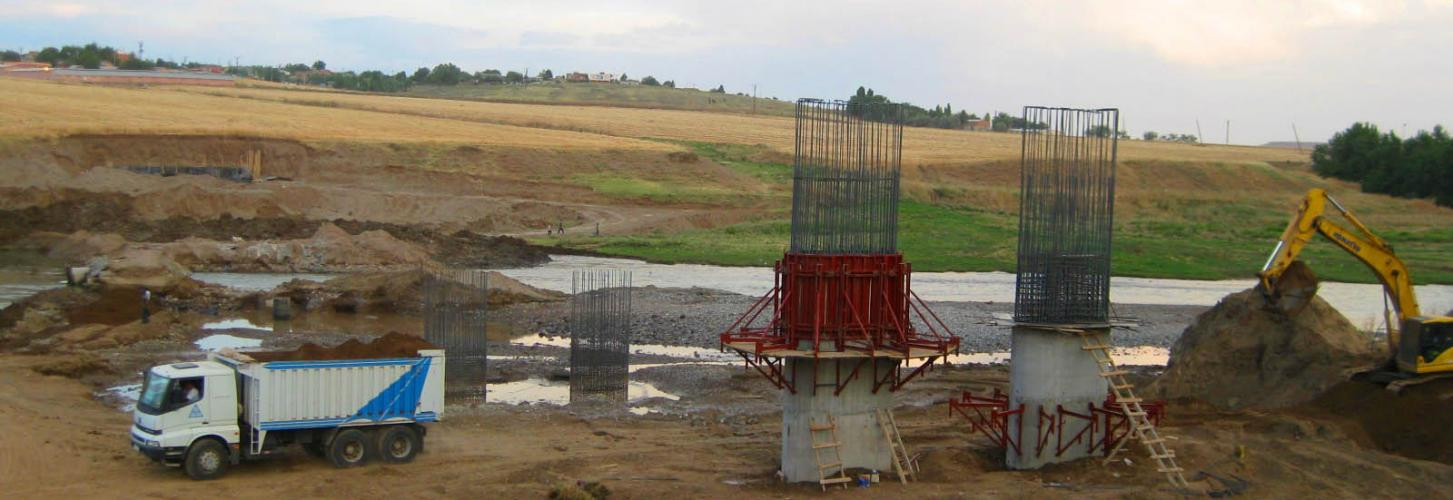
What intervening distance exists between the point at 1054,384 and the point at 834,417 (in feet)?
11.1

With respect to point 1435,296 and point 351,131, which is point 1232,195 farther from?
point 351,131

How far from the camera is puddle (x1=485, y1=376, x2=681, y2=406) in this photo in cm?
2767

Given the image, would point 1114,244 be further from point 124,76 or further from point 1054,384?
point 124,76

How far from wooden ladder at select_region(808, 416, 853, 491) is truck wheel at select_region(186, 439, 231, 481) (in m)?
8.25

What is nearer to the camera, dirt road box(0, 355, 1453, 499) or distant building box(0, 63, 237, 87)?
dirt road box(0, 355, 1453, 499)

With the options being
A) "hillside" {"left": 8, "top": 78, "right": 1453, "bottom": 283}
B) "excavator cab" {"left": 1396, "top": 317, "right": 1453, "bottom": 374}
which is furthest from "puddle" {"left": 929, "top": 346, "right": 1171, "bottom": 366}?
"hillside" {"left": 8, "top": 78, "right": 1453, "bottom": 283}

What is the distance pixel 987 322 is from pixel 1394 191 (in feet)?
197

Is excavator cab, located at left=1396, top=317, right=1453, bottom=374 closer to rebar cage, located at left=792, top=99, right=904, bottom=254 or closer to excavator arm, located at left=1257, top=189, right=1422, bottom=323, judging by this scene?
excavator arm, located at left=1257, top=189, right=1422, bottom=323

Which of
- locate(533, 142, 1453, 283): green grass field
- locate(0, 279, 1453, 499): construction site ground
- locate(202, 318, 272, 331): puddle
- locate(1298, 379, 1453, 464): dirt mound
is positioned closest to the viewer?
locate(0, 279, 1453, 499): construction site ground

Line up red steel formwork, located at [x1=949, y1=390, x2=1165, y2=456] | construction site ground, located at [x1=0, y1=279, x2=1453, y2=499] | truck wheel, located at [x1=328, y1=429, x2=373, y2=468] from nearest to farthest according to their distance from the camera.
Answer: construction site ground, located at [x1=0, y1=279, x2=1453, y2=499] < red steel formwork, located at [x1=949, y1=390, x2=1165, y2=456] < truck wheel, located at [x1=328, y1=429, x2=373, y2=468]

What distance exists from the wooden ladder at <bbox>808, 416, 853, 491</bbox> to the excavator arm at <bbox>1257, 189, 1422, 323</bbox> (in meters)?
10.2

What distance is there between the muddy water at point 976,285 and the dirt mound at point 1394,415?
1884cm

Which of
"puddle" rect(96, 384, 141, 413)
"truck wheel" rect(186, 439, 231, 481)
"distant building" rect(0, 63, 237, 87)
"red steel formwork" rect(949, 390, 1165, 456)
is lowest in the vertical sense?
"puddle" rect(96, 384, 141, 413)

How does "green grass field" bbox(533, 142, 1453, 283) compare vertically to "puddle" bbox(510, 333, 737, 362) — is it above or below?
above
